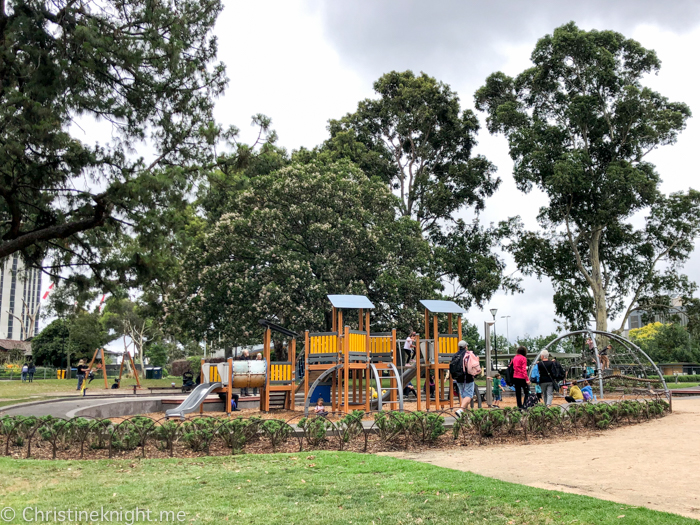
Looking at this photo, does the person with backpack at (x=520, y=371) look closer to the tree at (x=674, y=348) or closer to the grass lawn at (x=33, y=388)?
the grass lawn at (x=33, y=388)

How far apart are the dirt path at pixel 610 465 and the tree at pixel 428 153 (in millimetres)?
26327

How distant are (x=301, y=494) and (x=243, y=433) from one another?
12.3 ft

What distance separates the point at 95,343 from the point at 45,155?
51.3m

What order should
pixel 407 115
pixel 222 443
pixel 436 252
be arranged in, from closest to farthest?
1. pixel 222 443
2. pixel 436 252
3. pixel 407 115

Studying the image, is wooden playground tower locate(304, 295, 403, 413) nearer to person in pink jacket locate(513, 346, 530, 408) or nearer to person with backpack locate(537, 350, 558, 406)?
person in pink jacket locate(513, 346, 530, 408)

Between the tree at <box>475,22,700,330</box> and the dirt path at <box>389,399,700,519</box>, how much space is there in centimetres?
2128

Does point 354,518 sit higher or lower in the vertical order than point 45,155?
lower

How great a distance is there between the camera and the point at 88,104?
45.6 feet

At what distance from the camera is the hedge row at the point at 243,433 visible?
31.5ft

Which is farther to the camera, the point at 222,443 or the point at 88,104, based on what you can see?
the point at 88,104

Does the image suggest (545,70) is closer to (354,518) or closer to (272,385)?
(272,385)

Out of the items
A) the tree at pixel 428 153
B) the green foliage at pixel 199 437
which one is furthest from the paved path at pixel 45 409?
the tree at pixel 428 153

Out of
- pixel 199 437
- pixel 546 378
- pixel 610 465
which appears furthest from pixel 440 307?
pixel 610 465

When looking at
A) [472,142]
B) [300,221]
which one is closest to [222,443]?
[300,221]
